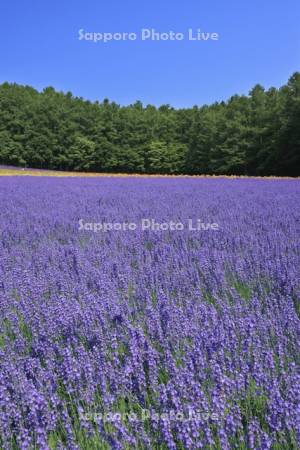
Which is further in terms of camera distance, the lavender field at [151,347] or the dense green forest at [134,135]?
the dense green forest at [134,135]

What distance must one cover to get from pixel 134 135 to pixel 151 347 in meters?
37.7

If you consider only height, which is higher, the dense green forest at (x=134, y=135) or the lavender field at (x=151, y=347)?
the dense green forest at (x=134, y=135)

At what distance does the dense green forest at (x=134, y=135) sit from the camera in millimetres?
32594

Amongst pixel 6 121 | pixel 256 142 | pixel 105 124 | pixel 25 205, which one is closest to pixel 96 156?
pixel 105 124

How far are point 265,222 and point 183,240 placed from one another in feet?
4.73

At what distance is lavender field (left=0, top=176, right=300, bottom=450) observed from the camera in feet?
5.41

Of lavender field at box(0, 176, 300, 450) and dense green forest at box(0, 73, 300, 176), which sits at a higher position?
dense green forest at box(0, 73, 300, 176)

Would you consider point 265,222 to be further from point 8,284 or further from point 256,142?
point 256,142

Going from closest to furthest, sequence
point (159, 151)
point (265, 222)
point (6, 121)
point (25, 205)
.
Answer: point (265, 222) < point (25, 205) < point (159, 151) < point (6, 121)

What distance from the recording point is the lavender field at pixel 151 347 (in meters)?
1.65

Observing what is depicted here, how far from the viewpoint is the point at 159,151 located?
1476 inches

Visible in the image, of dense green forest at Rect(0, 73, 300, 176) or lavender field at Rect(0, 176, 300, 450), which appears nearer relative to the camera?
lavender field at Rect(0, 176, 300, 450)

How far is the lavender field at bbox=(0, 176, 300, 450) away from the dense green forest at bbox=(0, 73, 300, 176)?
2822 cm

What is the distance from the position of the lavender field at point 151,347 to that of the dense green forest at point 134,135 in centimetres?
2822
